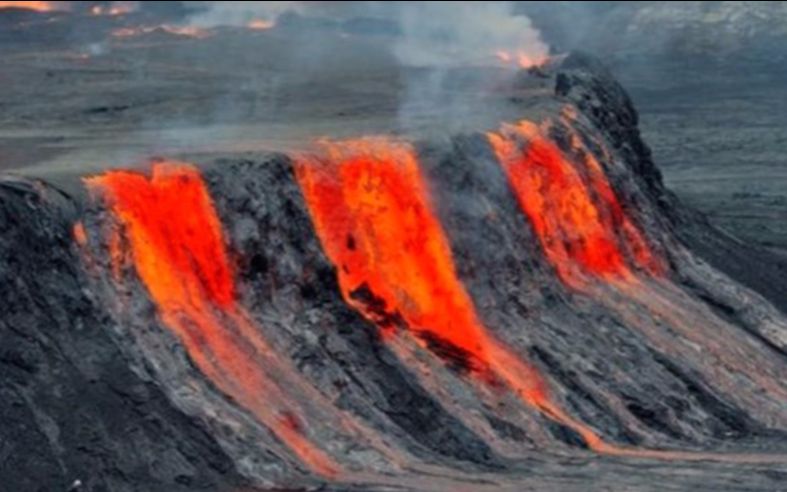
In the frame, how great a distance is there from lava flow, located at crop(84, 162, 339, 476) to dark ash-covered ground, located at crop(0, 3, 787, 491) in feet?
1.11

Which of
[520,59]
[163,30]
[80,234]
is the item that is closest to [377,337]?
[80,234]

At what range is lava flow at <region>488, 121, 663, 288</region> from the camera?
1442 inches

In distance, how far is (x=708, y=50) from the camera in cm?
9062

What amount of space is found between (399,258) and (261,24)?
175 feet

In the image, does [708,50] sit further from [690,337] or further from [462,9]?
[690,337]

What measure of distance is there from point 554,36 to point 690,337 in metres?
56.5

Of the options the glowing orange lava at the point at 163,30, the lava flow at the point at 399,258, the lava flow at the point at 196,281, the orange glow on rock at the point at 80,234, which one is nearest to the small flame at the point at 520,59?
the glowing orange lava at the point at 163,30

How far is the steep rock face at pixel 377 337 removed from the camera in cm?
2447

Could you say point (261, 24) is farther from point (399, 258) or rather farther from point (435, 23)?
point (399, 258)

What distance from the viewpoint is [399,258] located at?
32281 millimetres

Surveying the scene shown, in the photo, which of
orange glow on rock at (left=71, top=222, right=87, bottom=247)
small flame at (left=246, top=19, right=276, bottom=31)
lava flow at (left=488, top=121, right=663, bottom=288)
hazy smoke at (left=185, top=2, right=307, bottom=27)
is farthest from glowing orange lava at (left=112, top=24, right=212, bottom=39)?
orange glow on rock at (left=71, top=222, right=87, bottom=247)

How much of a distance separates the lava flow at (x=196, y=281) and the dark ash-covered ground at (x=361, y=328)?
34 centimetres

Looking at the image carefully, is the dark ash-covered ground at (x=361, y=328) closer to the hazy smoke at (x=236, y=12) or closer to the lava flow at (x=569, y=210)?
the lava flow at (x=569, y=210)

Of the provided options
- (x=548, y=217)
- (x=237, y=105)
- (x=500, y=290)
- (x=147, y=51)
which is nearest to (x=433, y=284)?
(x=500, y=290)
